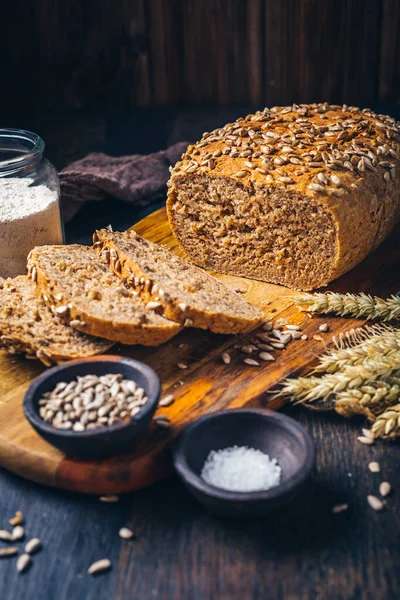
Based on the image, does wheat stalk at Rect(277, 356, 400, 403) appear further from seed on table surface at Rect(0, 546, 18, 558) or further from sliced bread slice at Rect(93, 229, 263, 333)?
seed on table surface at Rect(0, 546, 18, 558)

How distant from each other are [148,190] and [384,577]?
3433mm

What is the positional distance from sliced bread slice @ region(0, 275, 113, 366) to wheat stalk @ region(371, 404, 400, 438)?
1.26 m

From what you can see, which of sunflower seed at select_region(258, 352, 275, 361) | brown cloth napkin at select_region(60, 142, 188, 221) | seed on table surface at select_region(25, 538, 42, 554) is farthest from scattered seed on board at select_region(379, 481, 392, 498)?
brown cloth napkin at select_region(60, 142, 188, 221)

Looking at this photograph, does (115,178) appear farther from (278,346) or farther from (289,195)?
(278,346)

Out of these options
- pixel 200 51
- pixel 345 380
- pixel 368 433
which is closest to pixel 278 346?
pixel 345 380

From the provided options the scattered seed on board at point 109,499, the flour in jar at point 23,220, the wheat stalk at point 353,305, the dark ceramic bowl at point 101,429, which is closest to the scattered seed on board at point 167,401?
the dark ceramic bowl at point 101,429

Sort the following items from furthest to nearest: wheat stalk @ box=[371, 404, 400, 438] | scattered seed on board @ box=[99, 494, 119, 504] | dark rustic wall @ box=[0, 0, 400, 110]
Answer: dark rustic wall @ box=[0, 0, 400, 110] → wheat stalk @ box=[371, 404, 400, 438] → scattered seed on board @ box=[99, 494, 119, 504]

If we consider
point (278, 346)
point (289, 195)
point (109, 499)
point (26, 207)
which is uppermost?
point (289, 195)

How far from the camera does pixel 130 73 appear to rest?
6371mm

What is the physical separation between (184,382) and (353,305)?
39.3 inches

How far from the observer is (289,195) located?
13.0 feet

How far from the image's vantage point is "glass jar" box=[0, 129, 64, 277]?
4.20m

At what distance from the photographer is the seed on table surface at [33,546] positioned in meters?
2.65

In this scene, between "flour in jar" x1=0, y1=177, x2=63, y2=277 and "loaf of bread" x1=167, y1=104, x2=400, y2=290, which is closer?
"loaf of bread" x1=167, y1=104, x2=400, y2=290
